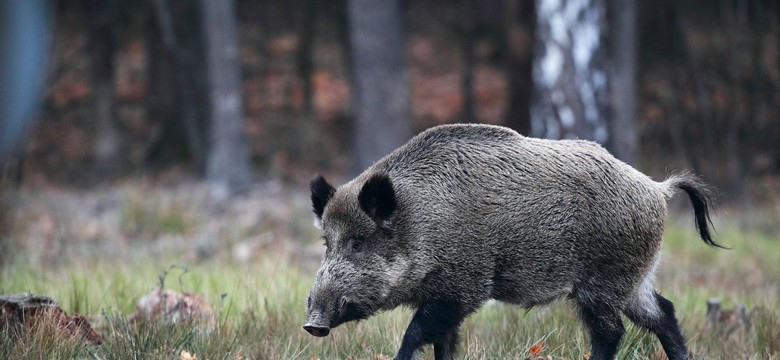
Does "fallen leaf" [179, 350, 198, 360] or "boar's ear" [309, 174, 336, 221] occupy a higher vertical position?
"boar's ear" [309, 174, 336, 221]

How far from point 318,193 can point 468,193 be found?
2.43ft

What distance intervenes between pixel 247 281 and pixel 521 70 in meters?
12.0

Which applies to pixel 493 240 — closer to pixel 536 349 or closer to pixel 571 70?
pixel 536 349

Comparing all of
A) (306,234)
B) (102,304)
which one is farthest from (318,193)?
(306,234)

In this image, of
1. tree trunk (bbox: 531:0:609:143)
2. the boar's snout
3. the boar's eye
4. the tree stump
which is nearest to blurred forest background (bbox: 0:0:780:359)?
tree trunk (bbox: 531:0:609:143)

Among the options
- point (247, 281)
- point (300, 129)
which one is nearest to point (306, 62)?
point (300, 129)

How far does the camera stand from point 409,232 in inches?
189

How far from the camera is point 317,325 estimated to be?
4414 millimetres

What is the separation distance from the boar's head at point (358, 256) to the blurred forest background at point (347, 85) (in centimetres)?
914

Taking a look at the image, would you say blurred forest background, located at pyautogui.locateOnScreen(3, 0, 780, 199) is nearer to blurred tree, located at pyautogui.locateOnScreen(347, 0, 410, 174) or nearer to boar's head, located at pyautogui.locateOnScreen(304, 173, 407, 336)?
blurred tree, located at pyautogui.locateOnScreen(347, 0, 410, 174)

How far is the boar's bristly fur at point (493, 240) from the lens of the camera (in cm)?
473

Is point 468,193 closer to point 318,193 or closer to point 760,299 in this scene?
point 318,193

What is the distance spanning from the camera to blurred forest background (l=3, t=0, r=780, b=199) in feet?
48.9

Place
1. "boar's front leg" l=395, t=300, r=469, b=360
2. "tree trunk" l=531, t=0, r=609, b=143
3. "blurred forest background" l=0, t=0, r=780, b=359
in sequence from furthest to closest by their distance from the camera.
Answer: "tree trunk" l=531, t=0, r=609, b=143
"blurred forest background" l=0, t=0, r=780, b=359
"boar's front leg" l=395, t=300, r=469, b=360
